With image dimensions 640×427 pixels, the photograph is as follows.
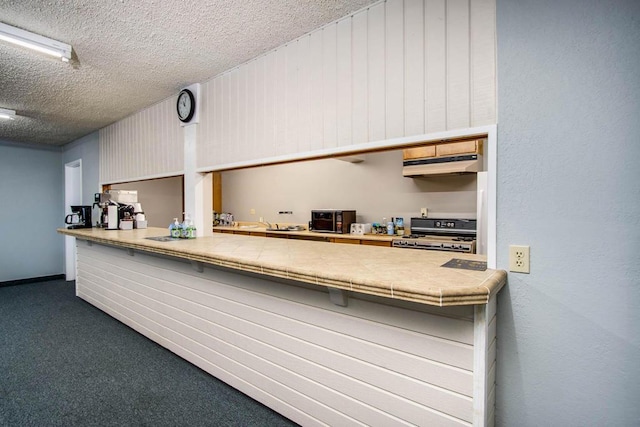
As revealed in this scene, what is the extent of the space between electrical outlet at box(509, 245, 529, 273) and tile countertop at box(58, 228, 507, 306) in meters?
0.05

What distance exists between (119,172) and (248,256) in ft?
11.2

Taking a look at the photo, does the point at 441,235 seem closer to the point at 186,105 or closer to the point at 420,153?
the point at 420,153

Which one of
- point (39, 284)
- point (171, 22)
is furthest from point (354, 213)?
point (39, 284)

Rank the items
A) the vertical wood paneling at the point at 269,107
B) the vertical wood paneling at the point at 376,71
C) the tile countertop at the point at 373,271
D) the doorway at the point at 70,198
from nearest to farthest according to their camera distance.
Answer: the tile countertop at the point at 373,271
the vertical wood paneling at the point at 376,71
the vertical wood paneling at the point at 269,107
the doorway at the point at 70,198

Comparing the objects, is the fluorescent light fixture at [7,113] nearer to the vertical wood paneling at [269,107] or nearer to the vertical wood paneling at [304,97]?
the vertical wood paneling at [269,107]

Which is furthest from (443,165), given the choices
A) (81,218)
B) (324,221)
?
(81,218)

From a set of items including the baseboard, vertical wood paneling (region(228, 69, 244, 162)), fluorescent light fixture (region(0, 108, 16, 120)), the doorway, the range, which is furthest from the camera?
the doorway

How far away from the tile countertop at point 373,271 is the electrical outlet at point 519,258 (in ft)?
0.18

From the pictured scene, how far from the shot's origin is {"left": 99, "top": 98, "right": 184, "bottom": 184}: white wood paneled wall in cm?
337

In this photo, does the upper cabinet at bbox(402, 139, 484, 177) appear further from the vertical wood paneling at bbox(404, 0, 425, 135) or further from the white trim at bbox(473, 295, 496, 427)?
the white trim at bbox(473, 295, 496, 427)

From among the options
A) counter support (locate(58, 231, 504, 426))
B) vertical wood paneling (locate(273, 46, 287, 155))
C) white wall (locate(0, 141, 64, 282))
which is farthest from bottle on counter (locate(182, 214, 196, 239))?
white wall (locate(0, 141, 64, 282))

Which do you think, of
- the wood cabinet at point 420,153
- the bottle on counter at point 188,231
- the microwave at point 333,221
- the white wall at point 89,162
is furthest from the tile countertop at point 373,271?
the white wall at point 89,162

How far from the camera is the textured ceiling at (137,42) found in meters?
1.87

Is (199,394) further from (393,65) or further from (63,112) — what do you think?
(63,112)
